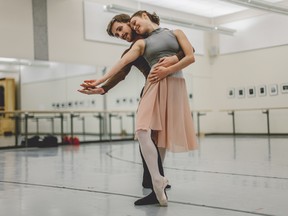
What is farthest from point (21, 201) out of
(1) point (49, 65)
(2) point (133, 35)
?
(1) point (49, 65)

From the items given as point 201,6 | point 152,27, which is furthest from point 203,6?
point 152,27

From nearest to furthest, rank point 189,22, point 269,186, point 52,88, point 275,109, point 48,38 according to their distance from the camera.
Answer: point 269,186
point 48,38
point 52,88
point 189,22
point 275,109

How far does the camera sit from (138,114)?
2.14 meters

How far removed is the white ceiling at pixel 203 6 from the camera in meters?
10.4

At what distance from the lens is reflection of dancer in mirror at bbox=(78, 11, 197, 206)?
212 centimetres

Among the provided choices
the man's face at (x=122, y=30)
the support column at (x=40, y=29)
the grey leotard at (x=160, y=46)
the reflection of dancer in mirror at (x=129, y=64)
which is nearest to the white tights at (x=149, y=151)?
the reflection of dancer in mirror at (x=129, y=64)

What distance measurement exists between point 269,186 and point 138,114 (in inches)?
46.7

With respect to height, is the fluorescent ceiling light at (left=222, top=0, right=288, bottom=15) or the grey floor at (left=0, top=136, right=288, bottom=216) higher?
the fluorescent ceiling light at (left=222, top=0, right=288, bottom=15)

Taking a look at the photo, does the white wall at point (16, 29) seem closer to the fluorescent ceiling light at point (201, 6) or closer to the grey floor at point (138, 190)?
the fluorescent ceiling light at point (201, 6)

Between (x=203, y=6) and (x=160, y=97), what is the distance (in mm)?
9400

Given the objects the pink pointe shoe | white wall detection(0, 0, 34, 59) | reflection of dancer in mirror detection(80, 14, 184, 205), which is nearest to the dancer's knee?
reflection of dancer in mirror detection(80, 14, 184, 205)

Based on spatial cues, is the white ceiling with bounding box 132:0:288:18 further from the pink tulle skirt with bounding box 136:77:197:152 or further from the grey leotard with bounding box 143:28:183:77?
the pink tulle skirt with bounding box 136:77:197:152

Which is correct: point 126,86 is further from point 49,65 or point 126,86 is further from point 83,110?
point 49,65

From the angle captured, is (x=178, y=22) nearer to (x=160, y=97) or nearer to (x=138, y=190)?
(x=138, y=190)
